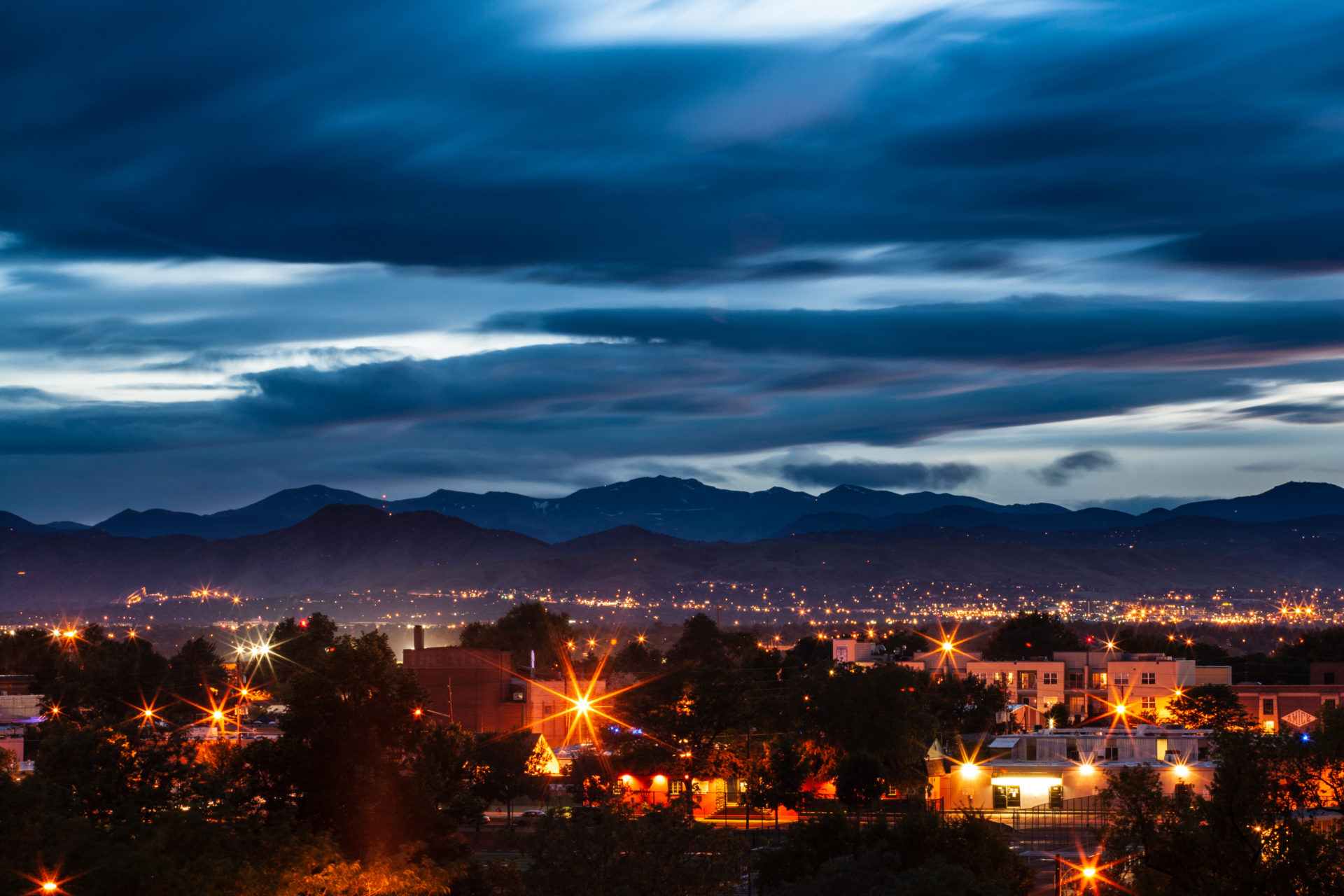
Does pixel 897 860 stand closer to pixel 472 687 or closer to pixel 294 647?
pixel 472 687

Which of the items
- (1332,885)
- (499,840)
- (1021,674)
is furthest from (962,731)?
(1332,885)

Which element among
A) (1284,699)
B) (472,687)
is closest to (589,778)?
(472,687)

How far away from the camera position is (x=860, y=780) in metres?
68.5

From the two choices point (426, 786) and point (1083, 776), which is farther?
point (1083, 776)

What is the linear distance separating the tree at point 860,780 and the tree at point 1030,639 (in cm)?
8054

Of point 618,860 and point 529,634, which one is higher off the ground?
point 529,634

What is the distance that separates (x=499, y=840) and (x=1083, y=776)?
2787 centimetres

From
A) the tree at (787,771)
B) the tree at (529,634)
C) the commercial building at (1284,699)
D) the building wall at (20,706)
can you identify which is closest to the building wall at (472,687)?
the building wall at (20,706)

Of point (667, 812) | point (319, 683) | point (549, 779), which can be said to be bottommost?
point (549, 779)

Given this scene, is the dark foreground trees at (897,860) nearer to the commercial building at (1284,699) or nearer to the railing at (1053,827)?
the railing at (1053,827)

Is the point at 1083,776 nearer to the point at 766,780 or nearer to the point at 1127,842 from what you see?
the point at 766,780

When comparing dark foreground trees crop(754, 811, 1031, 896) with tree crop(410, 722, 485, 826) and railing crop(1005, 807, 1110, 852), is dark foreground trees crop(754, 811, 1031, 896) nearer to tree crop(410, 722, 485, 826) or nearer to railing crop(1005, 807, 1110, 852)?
tree crop(410, 722, 485, 826)

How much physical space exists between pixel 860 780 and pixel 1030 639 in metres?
88.3

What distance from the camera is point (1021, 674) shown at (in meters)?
123
